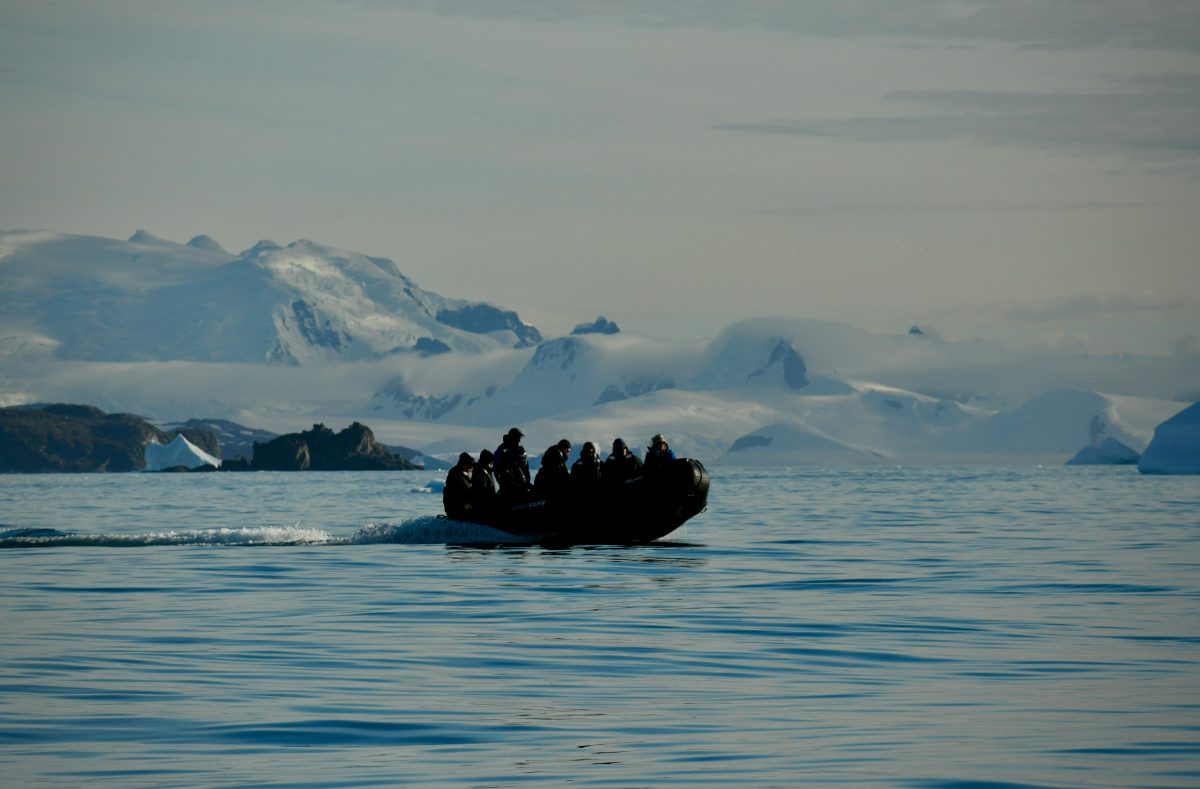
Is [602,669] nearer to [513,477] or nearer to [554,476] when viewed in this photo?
[554,476]

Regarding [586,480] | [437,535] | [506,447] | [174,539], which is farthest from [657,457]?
[174,539]

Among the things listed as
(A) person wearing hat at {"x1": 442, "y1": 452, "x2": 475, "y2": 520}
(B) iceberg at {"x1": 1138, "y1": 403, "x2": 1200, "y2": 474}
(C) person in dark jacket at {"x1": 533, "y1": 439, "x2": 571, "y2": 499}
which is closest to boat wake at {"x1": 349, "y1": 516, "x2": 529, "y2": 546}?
(A) person wearing hat at {"x1": 442, "y1": 452, "x2": 475, "y2": 520}

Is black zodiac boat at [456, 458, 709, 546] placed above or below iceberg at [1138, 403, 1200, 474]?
below

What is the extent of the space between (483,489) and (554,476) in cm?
204

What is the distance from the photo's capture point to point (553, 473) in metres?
37.2

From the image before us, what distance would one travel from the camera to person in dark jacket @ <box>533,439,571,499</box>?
36.9m

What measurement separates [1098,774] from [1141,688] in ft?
14.0

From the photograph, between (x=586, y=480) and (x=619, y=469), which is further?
(x=619, y=469)

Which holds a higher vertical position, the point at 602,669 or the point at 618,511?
the point at 618,511

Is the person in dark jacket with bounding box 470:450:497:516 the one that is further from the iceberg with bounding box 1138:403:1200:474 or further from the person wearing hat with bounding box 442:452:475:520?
the iceberg with bounding box 1138:403:1200:474

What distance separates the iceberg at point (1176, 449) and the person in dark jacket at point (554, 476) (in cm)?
11161

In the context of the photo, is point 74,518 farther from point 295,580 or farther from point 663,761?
point 663,761

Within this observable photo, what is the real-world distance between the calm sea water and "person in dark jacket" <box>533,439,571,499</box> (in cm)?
220

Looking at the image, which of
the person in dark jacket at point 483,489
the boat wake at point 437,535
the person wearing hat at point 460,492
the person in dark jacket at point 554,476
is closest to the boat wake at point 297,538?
the boat wake at point 437,535
